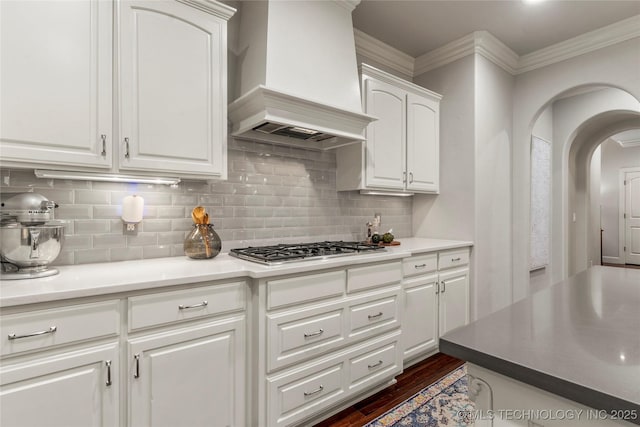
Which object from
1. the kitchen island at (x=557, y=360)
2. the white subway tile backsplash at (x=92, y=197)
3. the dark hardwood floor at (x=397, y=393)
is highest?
the white subway tile backsplash at (x=92, y=197)

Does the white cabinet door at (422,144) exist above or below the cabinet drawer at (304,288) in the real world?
above

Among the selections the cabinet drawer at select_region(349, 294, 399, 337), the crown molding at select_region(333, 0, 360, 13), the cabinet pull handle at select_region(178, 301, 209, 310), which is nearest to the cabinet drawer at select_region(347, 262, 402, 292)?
the cabinet drawer at select_region(349, 294, 399, 337)

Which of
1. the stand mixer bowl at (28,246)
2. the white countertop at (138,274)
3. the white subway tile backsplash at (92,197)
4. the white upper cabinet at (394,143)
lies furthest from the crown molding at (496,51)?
the stand mixer bowl at (28,246)

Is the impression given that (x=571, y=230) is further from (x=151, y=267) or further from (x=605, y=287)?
(x=151, y=267)

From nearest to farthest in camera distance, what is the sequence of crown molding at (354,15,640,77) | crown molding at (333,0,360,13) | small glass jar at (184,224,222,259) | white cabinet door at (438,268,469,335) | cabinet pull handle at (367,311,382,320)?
small glass jar at (184,224,222,259), cabinet pull handle at (367,311,382,320), crown molding at (333,0,360,13), white cabinet door at (438,268,469,335), crown molding at (354,15,640,77)

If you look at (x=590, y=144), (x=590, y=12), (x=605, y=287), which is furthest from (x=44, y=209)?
(x=590, y=144)

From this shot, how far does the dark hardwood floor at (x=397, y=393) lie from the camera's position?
6.84 ft

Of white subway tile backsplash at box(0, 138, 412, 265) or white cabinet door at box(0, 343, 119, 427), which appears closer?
white cabinet door at box(0, 343, 119, 427)

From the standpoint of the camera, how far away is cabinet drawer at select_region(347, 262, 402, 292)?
83.9 inches

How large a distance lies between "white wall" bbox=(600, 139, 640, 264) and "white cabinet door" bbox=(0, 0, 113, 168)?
1059 centimetres

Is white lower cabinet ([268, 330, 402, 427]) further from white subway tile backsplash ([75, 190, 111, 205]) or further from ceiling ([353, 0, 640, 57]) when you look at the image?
ceiling ([353, 0, 640, 57])

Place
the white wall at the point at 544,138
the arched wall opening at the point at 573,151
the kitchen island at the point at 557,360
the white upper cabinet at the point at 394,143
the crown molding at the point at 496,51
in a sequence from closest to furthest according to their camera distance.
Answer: the kitchen island at the point at 557,360 < the white upper cabinet at the point at 394,143 < the crown molding at the point at 496,51 < the white wall at the point at 544,138 < the arched wall opening at the point at 573,151

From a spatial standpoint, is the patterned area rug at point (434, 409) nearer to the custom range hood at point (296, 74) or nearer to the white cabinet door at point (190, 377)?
the white cabinet door at point (190, 377)

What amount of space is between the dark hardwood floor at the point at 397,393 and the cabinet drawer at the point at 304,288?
2.58 feet
